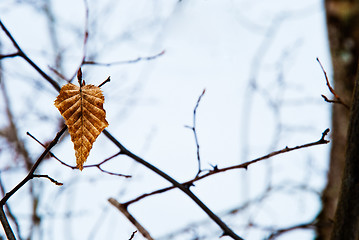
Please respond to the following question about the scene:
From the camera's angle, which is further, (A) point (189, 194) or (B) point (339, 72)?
(B) point (339, 72)

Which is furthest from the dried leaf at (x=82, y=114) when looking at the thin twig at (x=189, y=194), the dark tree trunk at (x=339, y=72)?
the dark tree trunk at (x=339, y=72)

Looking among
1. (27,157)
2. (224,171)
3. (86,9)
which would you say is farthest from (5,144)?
(224,171)

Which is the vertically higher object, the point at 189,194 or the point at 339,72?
the point at 339,72

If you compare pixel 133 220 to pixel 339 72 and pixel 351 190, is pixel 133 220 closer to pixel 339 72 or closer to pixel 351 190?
pixel 351 190

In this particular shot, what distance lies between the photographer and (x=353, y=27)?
290 centimetres

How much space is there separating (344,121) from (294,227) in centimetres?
88

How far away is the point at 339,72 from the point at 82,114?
2.48m

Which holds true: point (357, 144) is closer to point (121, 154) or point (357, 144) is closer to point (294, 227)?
point (121, 154)

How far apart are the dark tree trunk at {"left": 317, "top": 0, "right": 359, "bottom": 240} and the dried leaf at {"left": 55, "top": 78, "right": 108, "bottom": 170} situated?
2.11 metres

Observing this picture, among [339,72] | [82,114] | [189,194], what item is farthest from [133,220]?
[339,72]

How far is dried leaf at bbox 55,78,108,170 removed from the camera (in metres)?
0.80

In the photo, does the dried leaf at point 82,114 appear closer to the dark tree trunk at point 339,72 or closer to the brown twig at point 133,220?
the brown twig at point 133,220

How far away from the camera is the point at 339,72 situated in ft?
9.16

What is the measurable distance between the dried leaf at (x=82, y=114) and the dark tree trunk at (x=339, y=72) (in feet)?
6.93
